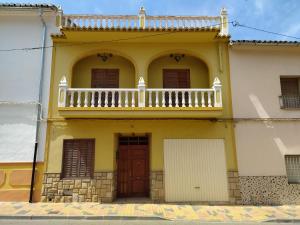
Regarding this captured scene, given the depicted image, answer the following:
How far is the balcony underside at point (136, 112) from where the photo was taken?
31.2 feet

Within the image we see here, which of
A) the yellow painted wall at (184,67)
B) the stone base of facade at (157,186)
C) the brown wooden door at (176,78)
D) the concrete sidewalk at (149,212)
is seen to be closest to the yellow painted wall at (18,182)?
the concrete sidewalk at (149,212)

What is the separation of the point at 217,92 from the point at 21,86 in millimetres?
7832

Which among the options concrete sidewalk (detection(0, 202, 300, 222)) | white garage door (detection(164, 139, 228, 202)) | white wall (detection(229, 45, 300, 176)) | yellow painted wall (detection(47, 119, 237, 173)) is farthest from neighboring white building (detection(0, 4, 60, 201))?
white wall (detection(229, 45, 300, 176))

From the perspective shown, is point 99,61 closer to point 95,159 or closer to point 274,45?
point 95,159

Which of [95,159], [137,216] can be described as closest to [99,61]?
[95,159]

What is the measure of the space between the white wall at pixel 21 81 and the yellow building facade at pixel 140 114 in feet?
2.02

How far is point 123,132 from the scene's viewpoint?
10258mm

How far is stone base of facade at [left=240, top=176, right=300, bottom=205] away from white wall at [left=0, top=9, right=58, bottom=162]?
804cm

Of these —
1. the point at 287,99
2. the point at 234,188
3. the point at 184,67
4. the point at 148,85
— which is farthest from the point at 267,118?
the point at 148,85

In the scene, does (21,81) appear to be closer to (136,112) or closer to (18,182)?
(18,182)

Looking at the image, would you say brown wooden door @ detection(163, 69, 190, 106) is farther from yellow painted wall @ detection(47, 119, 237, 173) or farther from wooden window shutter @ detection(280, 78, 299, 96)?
wooden window shutter @ detection(280, 78, 299, 96)

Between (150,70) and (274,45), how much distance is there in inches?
210

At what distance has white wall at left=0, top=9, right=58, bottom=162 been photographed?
32.9 feet

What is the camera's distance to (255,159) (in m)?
10.2
